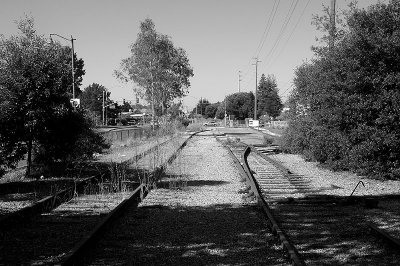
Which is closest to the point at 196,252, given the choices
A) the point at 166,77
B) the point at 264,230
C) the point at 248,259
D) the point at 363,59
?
the point at 248,259

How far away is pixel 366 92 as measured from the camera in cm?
1391

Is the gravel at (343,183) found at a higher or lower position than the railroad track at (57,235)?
lower

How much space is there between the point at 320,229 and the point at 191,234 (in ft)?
6.79

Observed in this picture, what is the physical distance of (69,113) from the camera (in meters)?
13.9

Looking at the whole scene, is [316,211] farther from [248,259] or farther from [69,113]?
[69,113]

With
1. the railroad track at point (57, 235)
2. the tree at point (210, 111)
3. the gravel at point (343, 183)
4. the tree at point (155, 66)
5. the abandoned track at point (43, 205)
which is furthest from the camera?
the tree at point (210, 111)

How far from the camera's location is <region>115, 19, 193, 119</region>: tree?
5291 cm

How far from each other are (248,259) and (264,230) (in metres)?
1.58

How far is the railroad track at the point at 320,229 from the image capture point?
19.3ft

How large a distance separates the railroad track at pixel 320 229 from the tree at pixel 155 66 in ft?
139

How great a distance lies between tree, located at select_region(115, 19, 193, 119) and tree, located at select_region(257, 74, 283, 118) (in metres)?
60.0

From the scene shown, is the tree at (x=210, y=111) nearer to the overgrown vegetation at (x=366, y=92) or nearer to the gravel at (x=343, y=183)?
the gravel at (x=343, y=183)

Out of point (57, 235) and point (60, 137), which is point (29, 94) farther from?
point (57, 235)

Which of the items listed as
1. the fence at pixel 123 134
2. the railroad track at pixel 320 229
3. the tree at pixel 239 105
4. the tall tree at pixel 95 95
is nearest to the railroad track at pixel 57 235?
the railroad track at pixel 320 229
